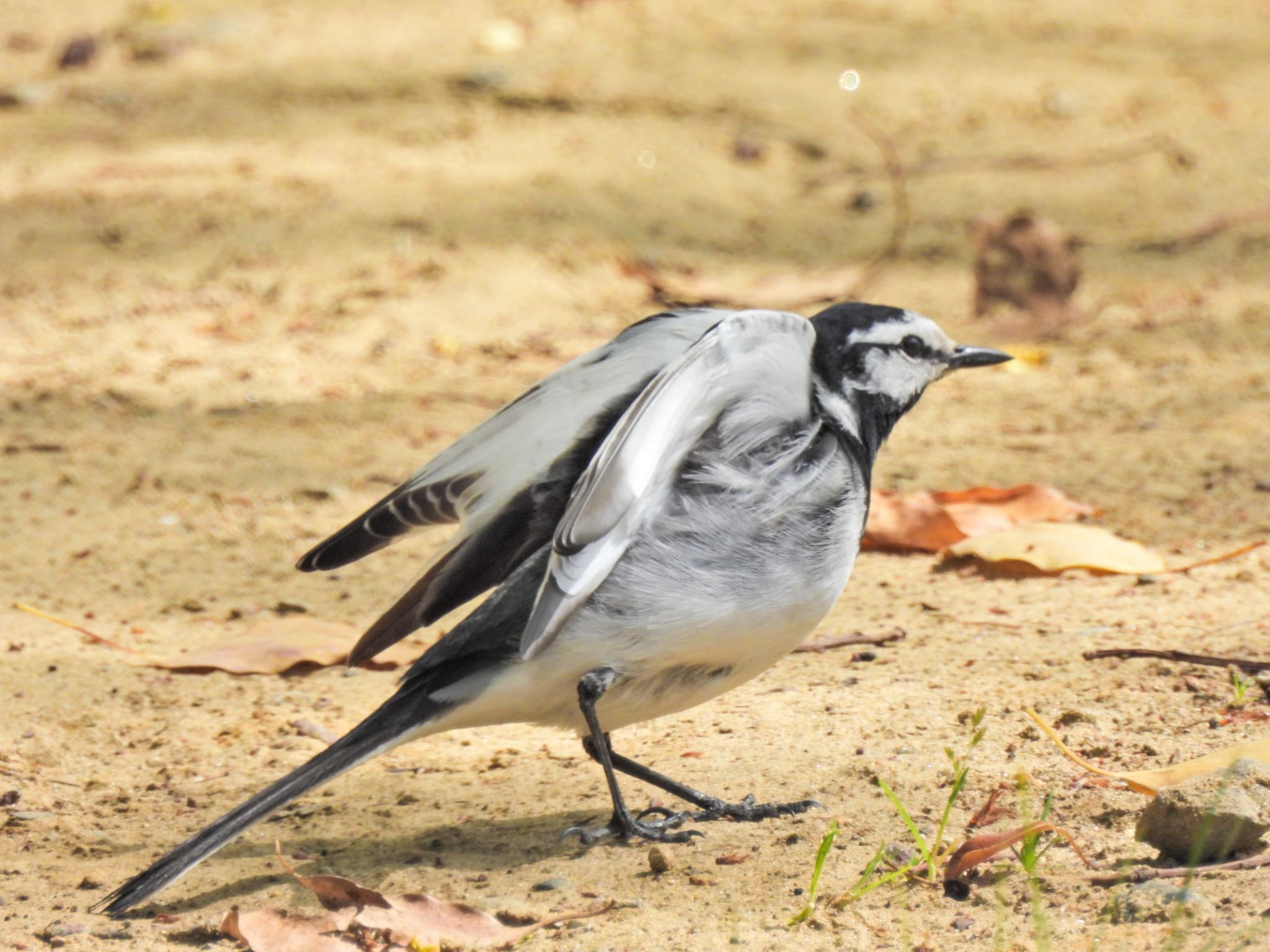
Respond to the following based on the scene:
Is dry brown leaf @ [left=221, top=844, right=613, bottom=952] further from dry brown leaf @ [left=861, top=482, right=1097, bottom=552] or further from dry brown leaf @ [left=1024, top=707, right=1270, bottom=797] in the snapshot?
dry brown leaf @ [left=861, top=482, right=1097, bottom=552]

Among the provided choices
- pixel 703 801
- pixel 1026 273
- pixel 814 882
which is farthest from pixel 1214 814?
pixel 1026 273

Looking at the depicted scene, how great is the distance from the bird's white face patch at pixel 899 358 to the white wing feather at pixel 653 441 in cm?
43

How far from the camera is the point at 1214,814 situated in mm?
2641

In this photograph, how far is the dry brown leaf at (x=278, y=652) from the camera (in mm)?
4078

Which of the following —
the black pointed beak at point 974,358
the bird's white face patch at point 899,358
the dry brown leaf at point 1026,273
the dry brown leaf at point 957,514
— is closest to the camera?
the bird's white face patch at point 899,358

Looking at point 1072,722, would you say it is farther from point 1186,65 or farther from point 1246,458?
point 1186,65

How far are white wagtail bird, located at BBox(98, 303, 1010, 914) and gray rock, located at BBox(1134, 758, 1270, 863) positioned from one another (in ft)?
2.33

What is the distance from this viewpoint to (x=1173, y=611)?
4.01 m

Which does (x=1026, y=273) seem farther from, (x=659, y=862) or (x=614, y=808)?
(x=659, y=862)

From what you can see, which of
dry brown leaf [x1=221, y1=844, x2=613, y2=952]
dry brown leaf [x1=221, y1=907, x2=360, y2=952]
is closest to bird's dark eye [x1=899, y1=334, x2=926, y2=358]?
dry brown leaf [x1=221, y1=844, x2=613, y2=952]

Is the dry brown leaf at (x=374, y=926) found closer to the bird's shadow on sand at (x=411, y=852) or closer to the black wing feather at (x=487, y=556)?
the bird's shadow on sand at (x=411, y=852)

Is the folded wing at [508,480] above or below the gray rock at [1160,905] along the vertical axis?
above

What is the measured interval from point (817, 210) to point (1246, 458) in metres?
2.73

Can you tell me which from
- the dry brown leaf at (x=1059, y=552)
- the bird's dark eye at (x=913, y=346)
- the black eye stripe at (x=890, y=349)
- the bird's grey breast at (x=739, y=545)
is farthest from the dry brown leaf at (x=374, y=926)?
the dry brown leaf at (x=1059, y=552)
